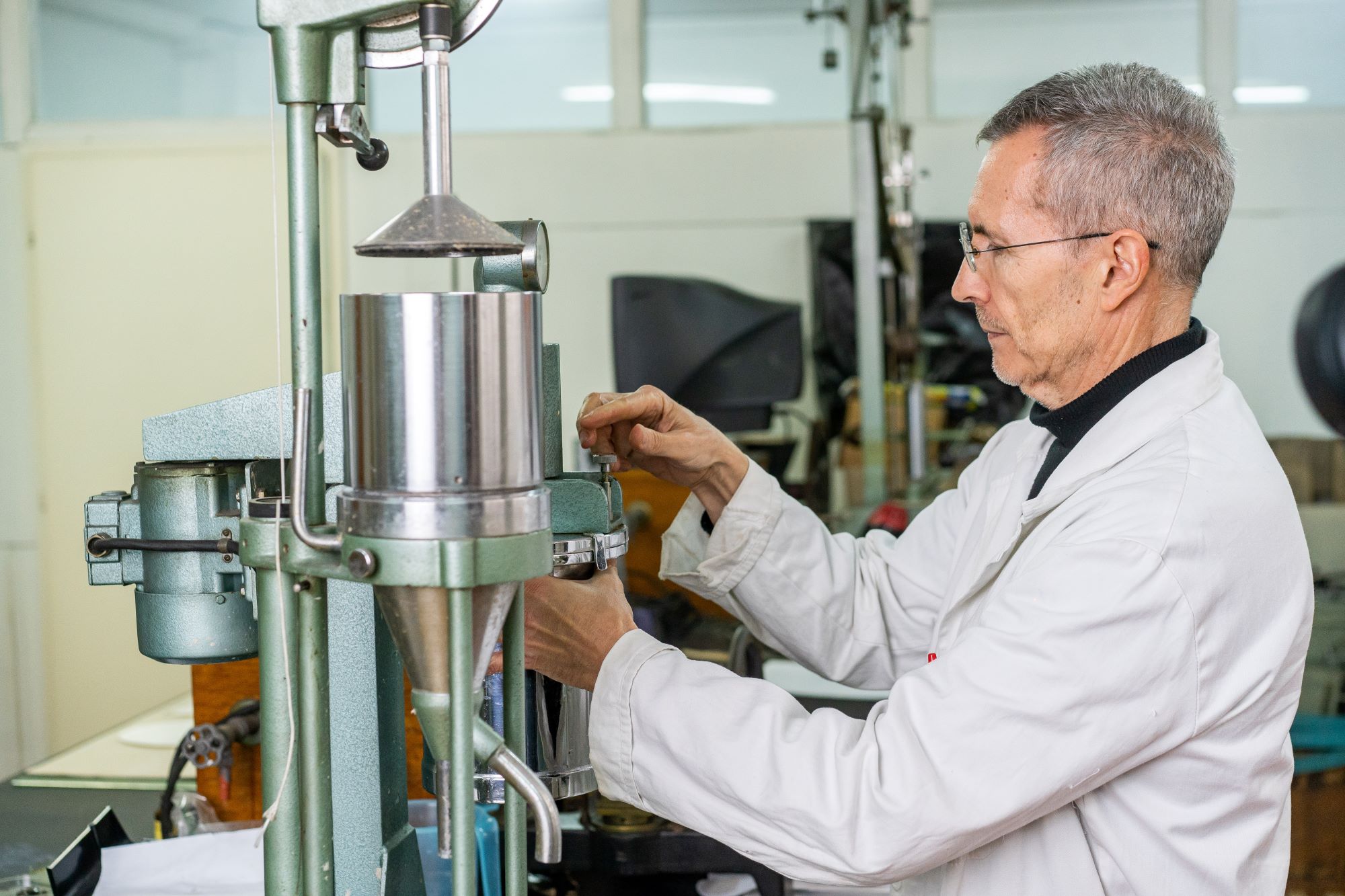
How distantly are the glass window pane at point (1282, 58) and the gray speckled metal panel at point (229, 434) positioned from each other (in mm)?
4664

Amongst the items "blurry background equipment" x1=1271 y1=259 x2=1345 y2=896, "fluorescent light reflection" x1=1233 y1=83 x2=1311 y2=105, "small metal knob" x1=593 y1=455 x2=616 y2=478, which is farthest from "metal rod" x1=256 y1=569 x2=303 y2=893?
"fluorescent light reflection" x1=1233 y1=83 x2=1311 y2=105

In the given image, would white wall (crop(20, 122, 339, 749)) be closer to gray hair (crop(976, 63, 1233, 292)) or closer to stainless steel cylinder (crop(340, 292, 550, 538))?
gray hair (crop(976, 63, 1233, 292))

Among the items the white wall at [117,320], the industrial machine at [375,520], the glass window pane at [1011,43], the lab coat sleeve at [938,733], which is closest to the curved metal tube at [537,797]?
the industrial machine at [375,520]

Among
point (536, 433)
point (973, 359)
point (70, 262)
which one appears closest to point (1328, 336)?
point (973, 359)

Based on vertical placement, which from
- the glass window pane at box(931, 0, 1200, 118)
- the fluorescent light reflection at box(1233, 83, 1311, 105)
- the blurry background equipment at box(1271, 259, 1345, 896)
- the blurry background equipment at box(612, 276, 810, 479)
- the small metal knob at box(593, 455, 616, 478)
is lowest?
the blurry background equipment at box(1271, 259, 1345, 896)

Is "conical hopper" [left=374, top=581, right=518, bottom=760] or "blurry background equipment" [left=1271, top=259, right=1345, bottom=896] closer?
"conical hopper" [left=374, top=581, right=518, bottom=760]

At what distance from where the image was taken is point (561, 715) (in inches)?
38.0

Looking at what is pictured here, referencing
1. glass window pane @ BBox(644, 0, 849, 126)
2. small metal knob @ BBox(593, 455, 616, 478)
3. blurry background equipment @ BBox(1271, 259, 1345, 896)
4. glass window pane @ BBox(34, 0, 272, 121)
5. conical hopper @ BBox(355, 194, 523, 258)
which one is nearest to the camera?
conical hopper @ BBox(355, 194, 523, 258)

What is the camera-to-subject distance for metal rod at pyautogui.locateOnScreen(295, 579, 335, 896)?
752 millimetres

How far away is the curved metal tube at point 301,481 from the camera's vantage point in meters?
0.71

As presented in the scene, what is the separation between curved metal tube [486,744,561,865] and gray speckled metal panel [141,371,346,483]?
0.30 m

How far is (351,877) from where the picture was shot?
3.08 ft

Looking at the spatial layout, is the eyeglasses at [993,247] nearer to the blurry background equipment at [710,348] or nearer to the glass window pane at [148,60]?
the blurry background equipment at [710,348]

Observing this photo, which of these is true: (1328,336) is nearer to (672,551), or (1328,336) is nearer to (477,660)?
(672,551)
